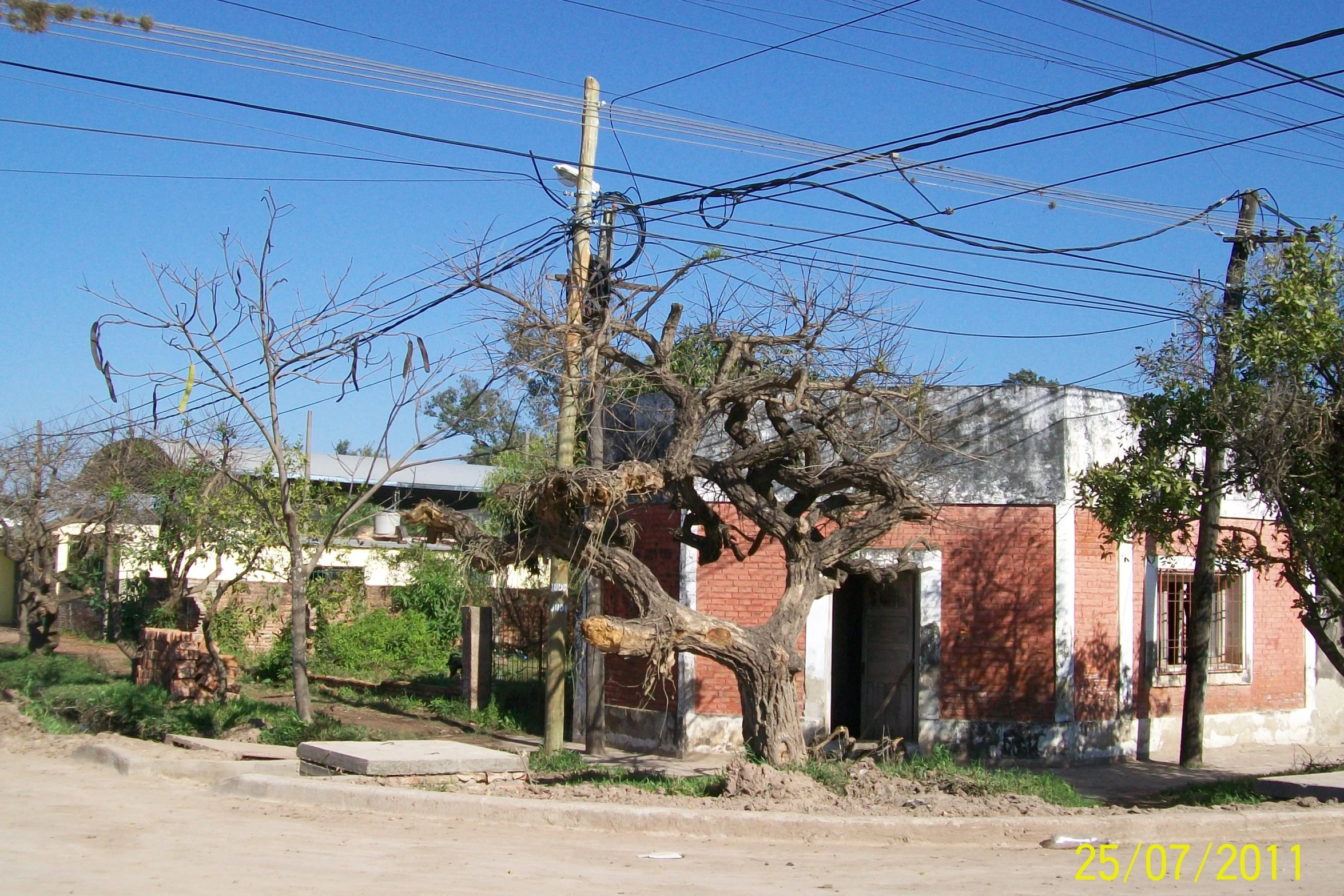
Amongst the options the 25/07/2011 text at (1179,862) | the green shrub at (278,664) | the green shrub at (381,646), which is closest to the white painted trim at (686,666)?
the 25/07/2011 text at (1179,862)

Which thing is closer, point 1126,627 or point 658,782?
point 658,782

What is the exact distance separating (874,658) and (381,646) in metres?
10.6

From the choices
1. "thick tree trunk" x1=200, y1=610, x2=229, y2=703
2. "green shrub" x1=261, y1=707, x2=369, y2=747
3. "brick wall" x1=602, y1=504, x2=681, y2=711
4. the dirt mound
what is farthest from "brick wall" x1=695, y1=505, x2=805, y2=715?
"thick tree trunk" x1=200, y1=610, x2=229, y2=703

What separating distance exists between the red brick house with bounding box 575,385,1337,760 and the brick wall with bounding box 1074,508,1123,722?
0.07 ft

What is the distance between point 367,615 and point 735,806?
15058 millimetres

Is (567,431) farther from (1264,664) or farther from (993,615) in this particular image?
(1264,664)

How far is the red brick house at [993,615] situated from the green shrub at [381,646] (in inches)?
319

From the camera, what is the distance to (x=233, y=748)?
38.4ft

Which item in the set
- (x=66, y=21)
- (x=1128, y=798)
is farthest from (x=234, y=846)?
(x=1128, y=798)

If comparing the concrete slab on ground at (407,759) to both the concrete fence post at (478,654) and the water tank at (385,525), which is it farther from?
the water tank at (385,525)

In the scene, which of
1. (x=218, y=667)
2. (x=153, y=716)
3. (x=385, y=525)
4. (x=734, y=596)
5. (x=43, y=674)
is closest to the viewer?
(x=153, y=716)

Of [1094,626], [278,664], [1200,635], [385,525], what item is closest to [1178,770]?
[1200,635]

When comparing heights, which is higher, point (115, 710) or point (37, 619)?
point (37, 619)

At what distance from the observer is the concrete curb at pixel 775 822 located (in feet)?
27.3
